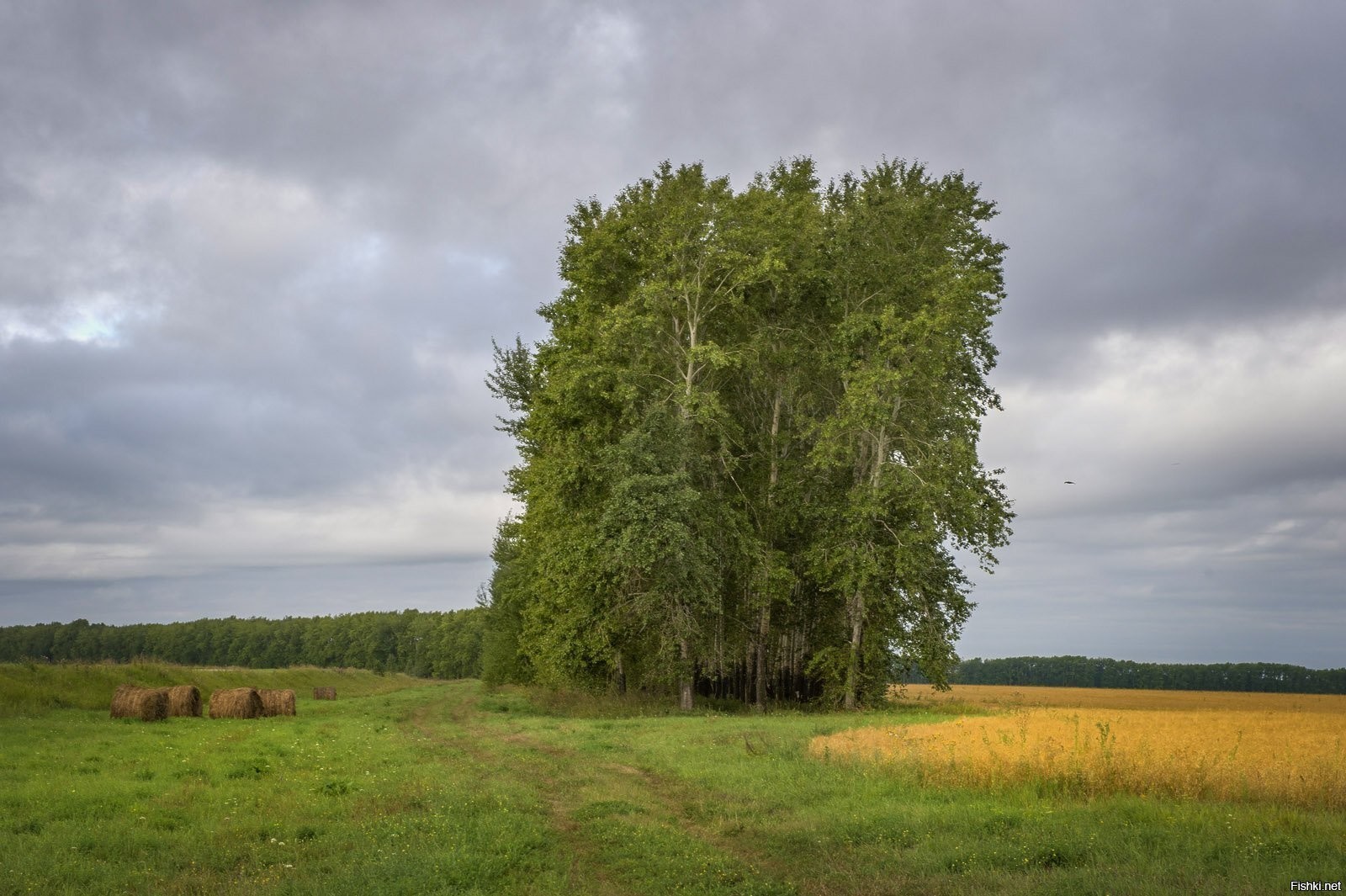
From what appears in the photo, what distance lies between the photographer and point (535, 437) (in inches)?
1521

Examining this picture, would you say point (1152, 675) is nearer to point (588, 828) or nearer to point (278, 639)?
point (588, 828)

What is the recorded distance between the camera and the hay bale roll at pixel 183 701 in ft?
100

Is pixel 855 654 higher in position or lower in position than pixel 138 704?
higher

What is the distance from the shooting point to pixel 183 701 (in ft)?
101

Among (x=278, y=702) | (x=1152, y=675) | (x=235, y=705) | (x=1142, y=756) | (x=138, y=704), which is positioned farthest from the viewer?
(x=1152, y=675)

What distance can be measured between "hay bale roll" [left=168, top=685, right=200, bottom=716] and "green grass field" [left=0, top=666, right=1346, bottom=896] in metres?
9.30

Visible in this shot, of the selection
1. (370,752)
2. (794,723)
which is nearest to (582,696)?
(794,723)

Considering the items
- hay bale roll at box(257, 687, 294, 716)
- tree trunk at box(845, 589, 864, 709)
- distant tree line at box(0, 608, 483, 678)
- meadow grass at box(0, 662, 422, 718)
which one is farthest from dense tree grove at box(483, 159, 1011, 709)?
distant tree line at box(0, 608, 483, 678)

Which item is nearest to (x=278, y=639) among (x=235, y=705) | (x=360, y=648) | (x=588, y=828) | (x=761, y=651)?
(x=360, y=648)

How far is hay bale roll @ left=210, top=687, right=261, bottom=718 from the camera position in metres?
31.5

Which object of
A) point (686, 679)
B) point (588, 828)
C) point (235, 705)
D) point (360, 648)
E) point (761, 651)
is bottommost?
point (360, 648)

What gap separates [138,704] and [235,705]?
360cm

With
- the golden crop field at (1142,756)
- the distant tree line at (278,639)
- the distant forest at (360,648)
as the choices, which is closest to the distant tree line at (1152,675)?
the distant forest at (360,648)

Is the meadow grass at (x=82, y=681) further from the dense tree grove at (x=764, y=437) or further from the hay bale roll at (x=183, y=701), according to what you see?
the dense tree grove at (x=764, y=437)
